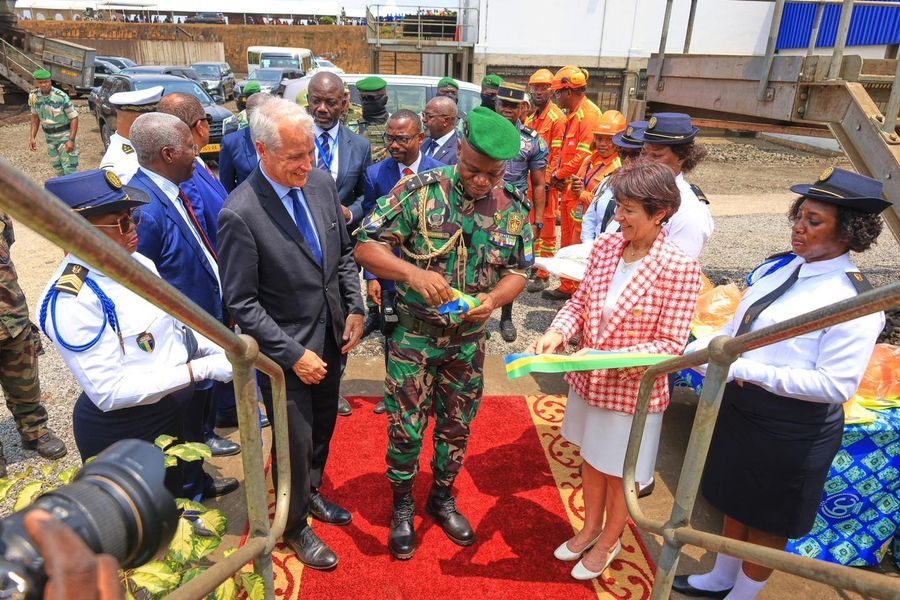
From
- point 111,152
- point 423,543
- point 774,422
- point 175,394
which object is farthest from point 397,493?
point 111,152

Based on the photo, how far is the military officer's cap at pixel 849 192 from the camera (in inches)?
84.6

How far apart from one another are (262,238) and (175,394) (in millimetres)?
774

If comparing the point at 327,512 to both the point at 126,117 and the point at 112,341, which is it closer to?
the point at 112,341

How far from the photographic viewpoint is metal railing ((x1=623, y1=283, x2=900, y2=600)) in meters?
1.07

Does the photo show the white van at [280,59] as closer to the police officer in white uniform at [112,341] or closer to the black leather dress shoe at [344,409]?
the black leather dress shoe at [344,409]

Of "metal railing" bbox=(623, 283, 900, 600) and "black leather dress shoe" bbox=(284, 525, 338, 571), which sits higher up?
"metal railing" bbox=(623, 283, 900, 600)

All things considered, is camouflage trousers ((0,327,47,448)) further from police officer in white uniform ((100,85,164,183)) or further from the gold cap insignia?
the gold cap insignia

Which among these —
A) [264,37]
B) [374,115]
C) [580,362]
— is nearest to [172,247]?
[580,362]

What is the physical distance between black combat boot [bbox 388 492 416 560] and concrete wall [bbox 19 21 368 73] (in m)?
32.4

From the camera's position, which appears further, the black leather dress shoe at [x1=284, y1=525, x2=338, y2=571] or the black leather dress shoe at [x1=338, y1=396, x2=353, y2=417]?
the black leather dress shoe at [x1=338, y1=396, x2=353, y2=417]

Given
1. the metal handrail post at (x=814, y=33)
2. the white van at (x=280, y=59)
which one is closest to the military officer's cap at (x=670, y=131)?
the metal handrail post at (x=814, y=33)

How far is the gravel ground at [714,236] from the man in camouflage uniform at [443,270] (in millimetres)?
2258

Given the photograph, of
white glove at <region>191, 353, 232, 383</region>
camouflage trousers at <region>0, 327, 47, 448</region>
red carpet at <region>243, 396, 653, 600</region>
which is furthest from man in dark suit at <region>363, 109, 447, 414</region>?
camouflage trousers at <region>0, 327, 47, 448</region>

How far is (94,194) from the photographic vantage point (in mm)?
2139
